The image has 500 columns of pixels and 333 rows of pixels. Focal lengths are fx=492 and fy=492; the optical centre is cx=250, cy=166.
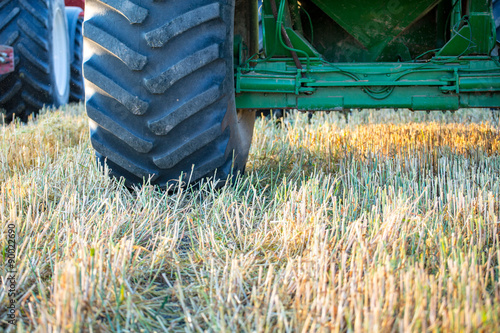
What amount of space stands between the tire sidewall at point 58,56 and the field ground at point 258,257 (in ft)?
6.17

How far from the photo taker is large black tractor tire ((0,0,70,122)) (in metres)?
3.78

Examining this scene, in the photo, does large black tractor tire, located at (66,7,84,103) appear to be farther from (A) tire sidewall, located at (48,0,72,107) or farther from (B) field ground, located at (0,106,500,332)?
(B) field ground, located at (0,106,500,332)

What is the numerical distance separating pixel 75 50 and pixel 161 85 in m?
4.25

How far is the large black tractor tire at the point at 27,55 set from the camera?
3.78 meters

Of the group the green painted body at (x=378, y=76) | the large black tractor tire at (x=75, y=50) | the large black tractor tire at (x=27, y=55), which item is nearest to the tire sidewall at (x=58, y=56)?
the large black tractor tire at (x=27, y=55)

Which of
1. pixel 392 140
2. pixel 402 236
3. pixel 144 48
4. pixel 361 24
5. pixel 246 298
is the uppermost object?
pixel 361 24

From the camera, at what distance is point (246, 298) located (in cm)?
117

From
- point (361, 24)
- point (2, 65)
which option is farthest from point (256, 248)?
point (2, 65)

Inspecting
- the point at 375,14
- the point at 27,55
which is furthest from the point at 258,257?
the point at 27,55

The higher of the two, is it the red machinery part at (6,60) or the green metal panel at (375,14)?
the green metal panel at (375,14)

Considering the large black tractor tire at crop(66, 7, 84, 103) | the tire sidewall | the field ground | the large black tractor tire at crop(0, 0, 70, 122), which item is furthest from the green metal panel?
the large black tractor tire at crop(66, 7, 84, 103)

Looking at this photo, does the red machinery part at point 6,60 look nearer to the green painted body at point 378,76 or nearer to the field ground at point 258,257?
the field ground at point 258,257

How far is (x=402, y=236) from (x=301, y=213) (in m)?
0.34

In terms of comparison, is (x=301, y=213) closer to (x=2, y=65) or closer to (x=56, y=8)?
(x=2, y=65)
